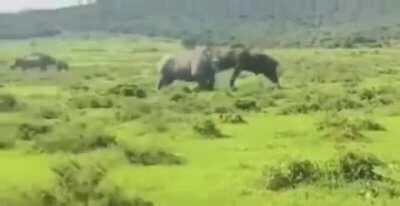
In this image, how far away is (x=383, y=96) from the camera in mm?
38812

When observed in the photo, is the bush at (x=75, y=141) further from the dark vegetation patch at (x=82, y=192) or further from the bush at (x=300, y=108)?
the bush at (x=300, y=108)

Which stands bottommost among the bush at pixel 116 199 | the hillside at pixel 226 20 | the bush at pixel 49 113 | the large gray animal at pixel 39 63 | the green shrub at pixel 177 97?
the hillside at pixel 226 20

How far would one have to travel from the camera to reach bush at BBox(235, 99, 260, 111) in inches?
1416

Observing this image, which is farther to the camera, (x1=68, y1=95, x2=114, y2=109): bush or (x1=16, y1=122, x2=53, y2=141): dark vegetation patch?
(x1=68, y1=95, x2=114, y2=109): bush

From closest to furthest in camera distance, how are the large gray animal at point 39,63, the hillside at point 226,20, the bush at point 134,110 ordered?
1. the bush at point 134,110
2. the large gray animal at point 39,63
3. the hillside at point 226,20

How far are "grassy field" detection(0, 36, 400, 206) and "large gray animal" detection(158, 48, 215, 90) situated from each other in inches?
34.2

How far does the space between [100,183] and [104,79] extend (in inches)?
1540

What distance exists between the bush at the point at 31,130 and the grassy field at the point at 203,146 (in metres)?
0.04

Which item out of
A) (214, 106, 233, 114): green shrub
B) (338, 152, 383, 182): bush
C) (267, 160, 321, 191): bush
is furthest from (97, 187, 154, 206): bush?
(214, 106, 233, 114): green shrub

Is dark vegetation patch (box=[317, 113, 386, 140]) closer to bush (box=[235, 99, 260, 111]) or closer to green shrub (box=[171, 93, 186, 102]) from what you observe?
bush (box=[235, 99, 260, 111])

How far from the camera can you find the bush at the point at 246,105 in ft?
118

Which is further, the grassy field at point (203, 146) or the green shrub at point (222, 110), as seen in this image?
the green shrub at point (222, 110)

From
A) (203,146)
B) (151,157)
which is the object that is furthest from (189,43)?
(151,157)

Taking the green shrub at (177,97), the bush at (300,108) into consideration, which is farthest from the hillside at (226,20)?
the bush at (300,108)
